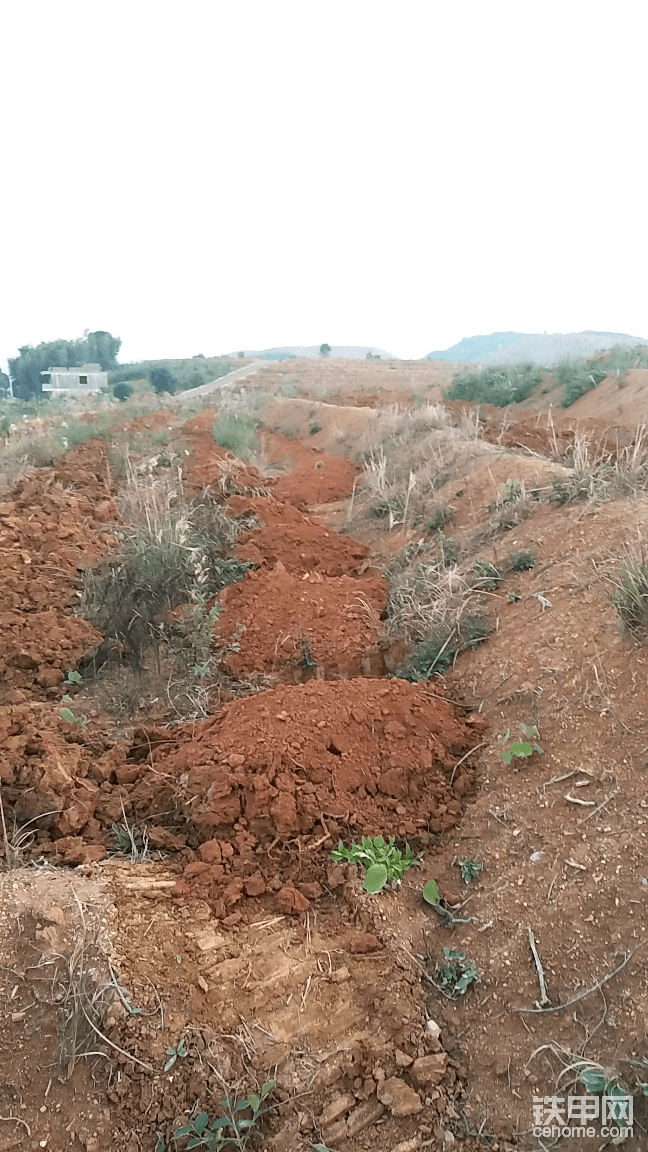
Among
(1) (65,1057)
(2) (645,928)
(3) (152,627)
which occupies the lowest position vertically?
(1) (65,1057)

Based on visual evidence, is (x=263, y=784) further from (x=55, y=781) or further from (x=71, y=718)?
(x=71, y=718)

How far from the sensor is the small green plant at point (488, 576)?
4574 millimetres

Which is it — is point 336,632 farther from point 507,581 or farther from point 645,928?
point 645,928

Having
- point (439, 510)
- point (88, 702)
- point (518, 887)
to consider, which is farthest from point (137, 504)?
point (518, 887)

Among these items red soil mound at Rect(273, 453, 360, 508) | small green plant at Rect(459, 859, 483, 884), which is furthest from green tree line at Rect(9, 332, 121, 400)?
small green plant at Rect(459, 859, 483, 884)

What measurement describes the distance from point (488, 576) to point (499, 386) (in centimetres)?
1402

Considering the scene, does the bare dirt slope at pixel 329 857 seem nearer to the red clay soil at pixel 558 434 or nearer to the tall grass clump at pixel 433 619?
the tall grass clump at pixel 433 619

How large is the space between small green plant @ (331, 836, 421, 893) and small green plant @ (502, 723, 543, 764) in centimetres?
59

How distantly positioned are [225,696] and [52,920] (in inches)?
72.2

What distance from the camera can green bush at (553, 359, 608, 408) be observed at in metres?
14.9

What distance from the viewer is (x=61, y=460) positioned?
1006 centimetres

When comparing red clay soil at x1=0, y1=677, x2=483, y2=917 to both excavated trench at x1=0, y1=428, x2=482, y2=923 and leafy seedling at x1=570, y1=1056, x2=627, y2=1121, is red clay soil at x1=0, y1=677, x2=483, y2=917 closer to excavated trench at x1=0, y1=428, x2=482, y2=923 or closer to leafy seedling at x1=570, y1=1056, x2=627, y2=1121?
excavated trench at x1=0, y1=428, x2=482, y2=923

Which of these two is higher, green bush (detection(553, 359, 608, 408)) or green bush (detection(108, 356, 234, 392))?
green bush (detection(108, 356, 234, 392))

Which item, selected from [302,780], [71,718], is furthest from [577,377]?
[302,780]
